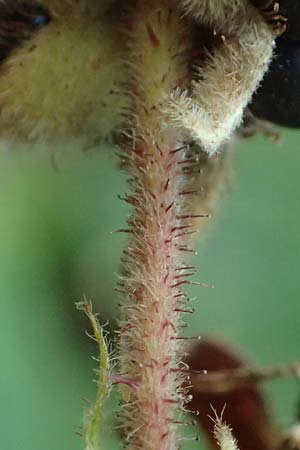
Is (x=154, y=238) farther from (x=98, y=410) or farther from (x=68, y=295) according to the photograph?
(x=68, y=295)

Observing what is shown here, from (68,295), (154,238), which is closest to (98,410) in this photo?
(154,238)

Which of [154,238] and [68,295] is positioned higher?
[68,295]

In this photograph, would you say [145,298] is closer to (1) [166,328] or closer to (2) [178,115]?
(1) [166,328]

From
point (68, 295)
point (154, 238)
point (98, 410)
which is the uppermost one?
point (68, 295)

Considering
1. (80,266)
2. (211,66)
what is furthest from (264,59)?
(80,266)

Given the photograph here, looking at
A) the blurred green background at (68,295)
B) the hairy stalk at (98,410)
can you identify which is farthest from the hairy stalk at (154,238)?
the blurred green background at (68,295)
